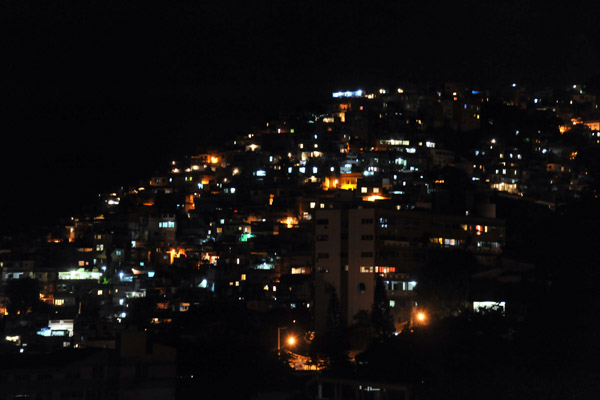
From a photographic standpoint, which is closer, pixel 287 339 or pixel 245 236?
pixel 287 339

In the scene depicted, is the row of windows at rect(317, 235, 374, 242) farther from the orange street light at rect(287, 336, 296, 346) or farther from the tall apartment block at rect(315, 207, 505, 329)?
the orange street light at rect(287, 336, 296, 346)

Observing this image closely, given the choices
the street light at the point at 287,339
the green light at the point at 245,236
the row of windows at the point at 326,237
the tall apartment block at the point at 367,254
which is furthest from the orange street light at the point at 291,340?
the green light at the point at 245,236

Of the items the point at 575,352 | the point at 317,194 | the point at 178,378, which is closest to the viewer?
the point at 575,352

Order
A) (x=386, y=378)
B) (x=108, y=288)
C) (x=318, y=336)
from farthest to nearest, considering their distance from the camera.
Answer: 1. (x=108, y=288)
2. (x=318, y=336)
3. (x=386, y=378)

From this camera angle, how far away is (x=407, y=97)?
170 feet

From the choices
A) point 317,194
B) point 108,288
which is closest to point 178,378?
point 108,288

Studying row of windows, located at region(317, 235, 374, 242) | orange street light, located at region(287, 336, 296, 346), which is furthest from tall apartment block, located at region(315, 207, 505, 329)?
orange street light, located at region(287, 336, 296, 346)

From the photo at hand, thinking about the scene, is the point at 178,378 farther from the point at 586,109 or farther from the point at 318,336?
the point at 586,109

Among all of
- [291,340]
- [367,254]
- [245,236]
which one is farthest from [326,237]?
[245,236]

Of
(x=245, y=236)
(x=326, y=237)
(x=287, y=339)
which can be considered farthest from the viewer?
(x=245, y=236)

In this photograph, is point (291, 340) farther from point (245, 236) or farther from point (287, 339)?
point (245, 236)

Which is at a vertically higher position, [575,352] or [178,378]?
[575,352]

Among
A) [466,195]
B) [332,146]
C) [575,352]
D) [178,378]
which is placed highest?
[332,146]

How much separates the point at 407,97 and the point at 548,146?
887 centimetres
